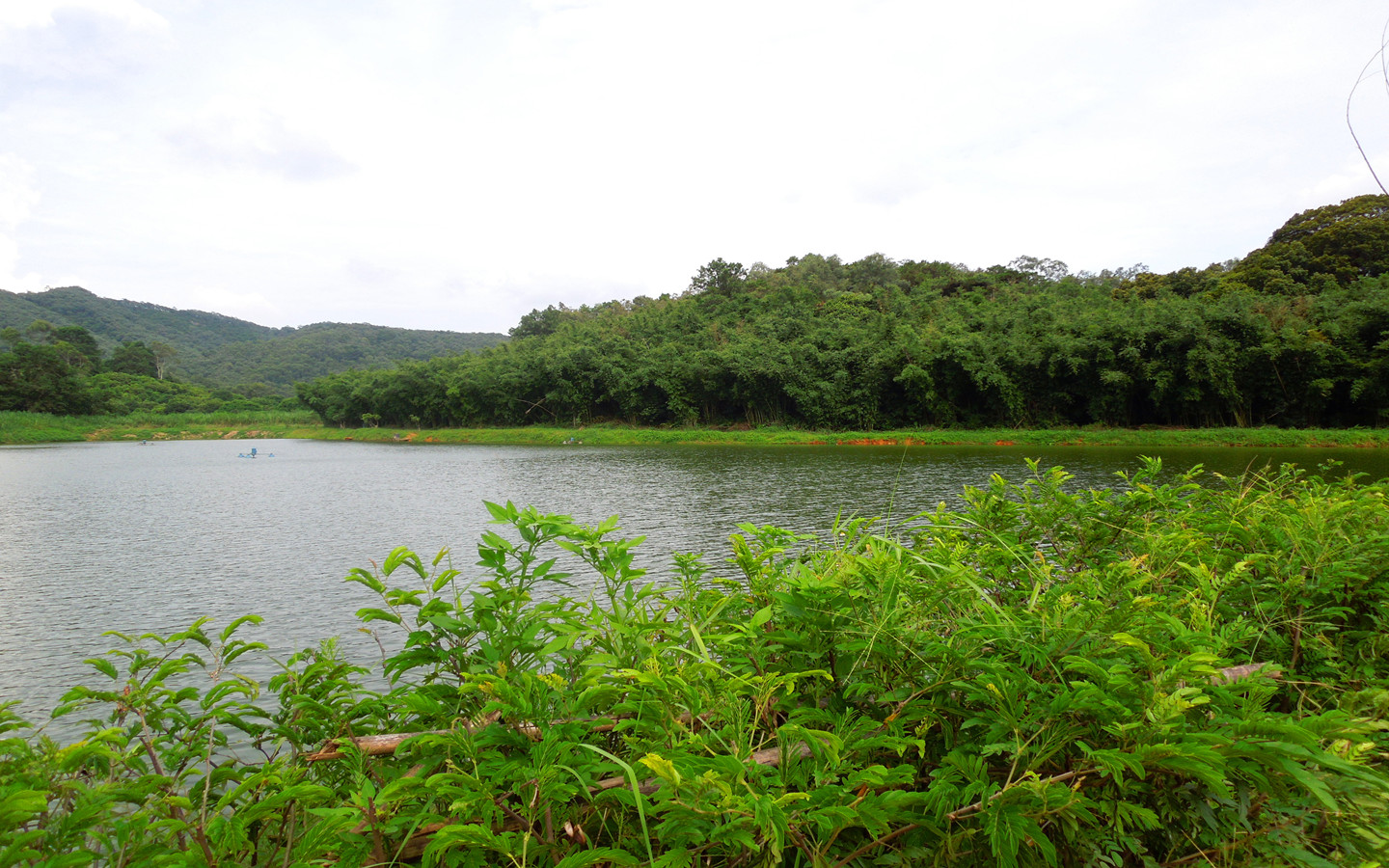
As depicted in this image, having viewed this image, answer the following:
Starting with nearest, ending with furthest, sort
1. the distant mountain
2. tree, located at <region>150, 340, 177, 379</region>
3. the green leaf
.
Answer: the green leaf → tree, located at <region>150, 340, 177, 379</region> → the distant mountain

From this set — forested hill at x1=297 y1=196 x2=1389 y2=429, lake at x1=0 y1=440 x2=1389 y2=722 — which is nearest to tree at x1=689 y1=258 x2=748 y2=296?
forested hill at x1=297 y1=196 x2=1389 y2=429

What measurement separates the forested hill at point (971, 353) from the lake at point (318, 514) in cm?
500

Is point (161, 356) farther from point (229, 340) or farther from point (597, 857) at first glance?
point (597, 857)

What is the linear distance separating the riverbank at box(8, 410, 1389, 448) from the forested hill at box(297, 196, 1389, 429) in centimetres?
202

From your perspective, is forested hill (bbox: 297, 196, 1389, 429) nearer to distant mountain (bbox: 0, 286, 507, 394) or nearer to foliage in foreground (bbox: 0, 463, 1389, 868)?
foliage in foreground (bbox: 0, 463, 1389, 868)

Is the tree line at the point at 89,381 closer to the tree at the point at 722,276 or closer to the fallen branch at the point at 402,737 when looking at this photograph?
the tree at the point at 722,276

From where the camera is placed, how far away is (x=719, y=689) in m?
1.48

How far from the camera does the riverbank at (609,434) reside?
27.0 metres

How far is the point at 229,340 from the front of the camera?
132 metres

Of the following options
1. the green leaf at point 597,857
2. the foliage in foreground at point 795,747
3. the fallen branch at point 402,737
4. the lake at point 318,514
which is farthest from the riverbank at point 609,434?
the green leaf at point 597,857

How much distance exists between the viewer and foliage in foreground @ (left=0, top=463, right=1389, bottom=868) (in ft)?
4.09

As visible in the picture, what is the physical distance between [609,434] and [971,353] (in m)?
22.3

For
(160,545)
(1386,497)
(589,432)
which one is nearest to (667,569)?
(1386,497)

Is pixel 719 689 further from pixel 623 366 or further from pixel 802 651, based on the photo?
pixel 623 366
